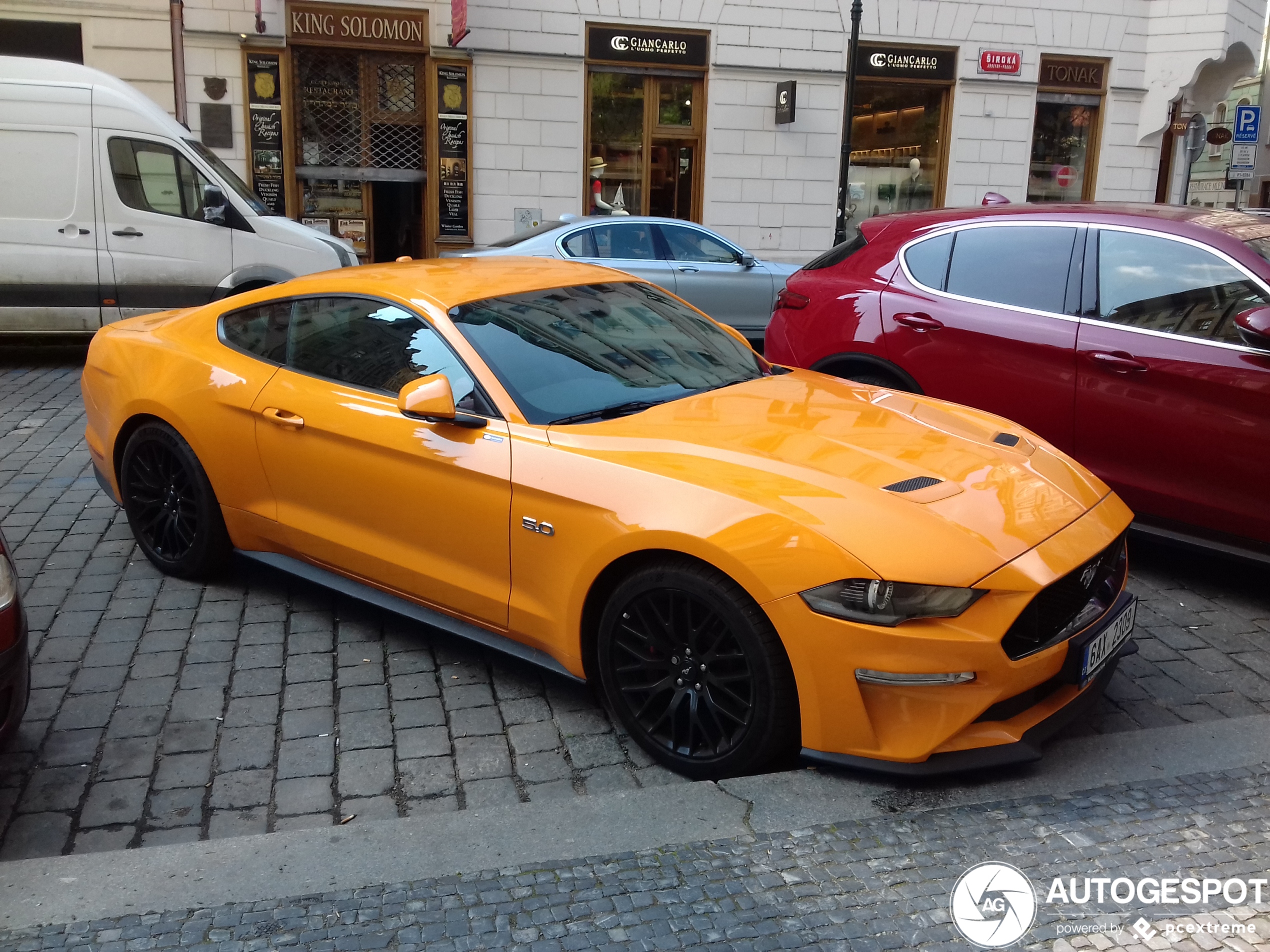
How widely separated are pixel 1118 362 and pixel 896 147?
13.8 m

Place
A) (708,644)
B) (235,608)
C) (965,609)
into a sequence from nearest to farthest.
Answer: (965,609)
(708,644)
(235,608)

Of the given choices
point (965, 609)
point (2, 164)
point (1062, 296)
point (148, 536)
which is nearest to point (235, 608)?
point (148, 536)

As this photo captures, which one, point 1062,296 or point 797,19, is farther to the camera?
point 797,19

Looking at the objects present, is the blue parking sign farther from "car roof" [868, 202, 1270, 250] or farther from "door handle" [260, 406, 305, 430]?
"door handle" [260, 406, 305, 430]

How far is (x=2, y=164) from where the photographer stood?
32.7ft

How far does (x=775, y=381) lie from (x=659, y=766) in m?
1.62

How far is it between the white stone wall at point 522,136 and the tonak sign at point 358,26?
0.94 metres

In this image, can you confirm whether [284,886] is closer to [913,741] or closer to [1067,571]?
[913,741]

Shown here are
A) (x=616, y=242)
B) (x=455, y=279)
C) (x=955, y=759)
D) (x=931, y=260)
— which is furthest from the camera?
(x=616, y=242)

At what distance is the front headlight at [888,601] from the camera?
3018mm

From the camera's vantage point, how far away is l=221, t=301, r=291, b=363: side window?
4.61 metres

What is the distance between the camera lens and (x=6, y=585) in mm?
3254

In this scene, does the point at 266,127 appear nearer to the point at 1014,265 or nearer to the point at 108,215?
the point at 108,215

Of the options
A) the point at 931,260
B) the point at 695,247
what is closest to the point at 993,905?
the point at 931,260
